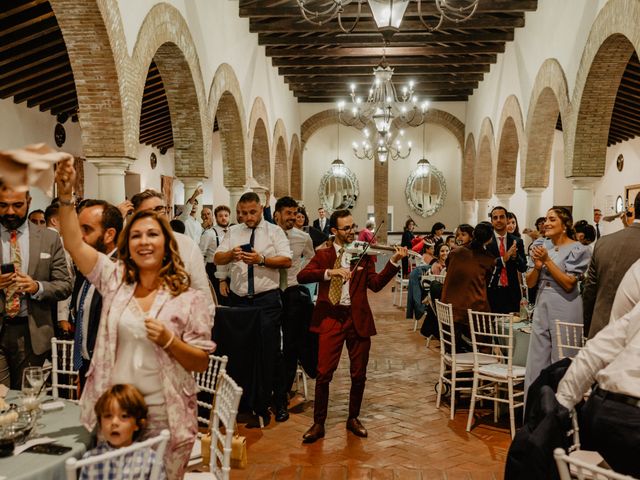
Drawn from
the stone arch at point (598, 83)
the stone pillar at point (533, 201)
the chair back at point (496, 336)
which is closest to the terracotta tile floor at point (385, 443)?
the chair back at point (496, 336)

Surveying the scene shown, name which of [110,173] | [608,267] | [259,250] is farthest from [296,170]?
[608,267]

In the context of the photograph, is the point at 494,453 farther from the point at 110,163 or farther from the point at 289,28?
the point at 289,28

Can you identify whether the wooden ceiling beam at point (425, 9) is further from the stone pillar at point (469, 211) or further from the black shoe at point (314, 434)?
the stone pillar at point (469, 211)

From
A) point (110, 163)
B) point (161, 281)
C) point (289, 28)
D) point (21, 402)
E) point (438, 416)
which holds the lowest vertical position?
point (438, 416)

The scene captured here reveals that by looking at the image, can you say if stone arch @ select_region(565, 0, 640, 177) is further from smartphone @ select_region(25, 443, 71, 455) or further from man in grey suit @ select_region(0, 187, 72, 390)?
smartphone @ select_region(25, 443, 71, 455)

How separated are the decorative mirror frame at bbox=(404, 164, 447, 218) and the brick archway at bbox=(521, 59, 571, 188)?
318 inches

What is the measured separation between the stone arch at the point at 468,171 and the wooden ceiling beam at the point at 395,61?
12.1 feet

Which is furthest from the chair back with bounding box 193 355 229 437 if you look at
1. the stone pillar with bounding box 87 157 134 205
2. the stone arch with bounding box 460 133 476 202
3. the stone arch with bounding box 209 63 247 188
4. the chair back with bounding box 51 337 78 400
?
the stone arch with bounding box 460 133 476 202

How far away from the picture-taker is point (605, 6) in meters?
6.29

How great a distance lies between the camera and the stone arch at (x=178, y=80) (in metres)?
5.67

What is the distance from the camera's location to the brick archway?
Answer: 8.56 metres

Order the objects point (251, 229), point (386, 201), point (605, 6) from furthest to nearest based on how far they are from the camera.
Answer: point (386, 201) → point (605, 6) → point (251, 229)

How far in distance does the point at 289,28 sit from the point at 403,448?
25.3 ft

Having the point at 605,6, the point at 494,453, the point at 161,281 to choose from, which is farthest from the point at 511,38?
the point at 161,281
